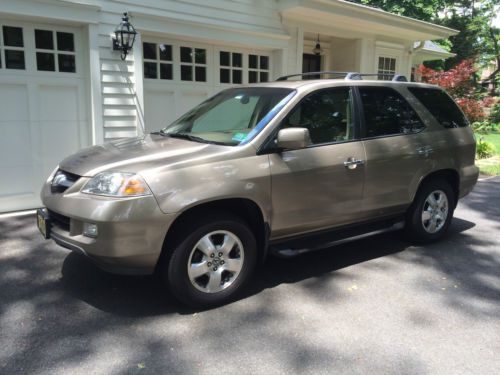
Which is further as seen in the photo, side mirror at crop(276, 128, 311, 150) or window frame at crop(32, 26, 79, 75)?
window frame at crop(32, 26, 79, 75)

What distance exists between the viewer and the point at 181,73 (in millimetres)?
7797

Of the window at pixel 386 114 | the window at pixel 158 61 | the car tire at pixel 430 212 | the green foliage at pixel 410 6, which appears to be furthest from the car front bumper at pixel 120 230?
the green foliage at pixel 410 6

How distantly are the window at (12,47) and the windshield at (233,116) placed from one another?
2.98 meters

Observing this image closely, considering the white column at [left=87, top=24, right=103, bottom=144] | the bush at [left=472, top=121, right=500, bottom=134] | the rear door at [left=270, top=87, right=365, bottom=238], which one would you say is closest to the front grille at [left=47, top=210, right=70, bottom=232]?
the rear door at [left=270, top=87, right=365, bottom=238]

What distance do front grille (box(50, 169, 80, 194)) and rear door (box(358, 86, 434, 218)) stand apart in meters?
2.62

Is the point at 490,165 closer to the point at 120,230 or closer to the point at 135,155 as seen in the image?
the point at 135,155

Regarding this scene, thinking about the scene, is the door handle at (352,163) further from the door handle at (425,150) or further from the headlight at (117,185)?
the headlight at (117,185)

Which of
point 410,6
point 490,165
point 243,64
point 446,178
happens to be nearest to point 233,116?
point 446,178

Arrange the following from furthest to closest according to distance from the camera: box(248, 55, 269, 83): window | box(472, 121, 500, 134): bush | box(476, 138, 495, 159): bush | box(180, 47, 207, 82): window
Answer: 1. box(472, 121, 500, 134): bush
2. box(476, 138, 495, 159): bush
3. box(248, 55, 269, 83): window
4. box(180, 47, 207, 82): window

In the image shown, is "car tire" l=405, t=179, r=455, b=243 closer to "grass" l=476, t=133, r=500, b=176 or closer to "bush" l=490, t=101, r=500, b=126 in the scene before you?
"grass" l=476, t=133, r=500, b=176

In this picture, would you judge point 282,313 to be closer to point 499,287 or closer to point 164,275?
point 164,275

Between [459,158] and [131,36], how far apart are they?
479 centimetres

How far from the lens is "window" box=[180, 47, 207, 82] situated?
307 inches

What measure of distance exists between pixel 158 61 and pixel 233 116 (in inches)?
145
